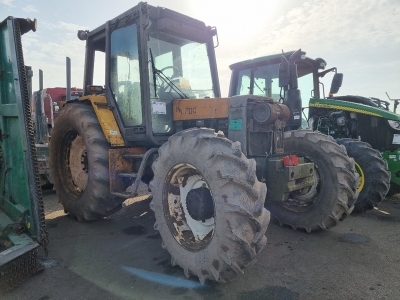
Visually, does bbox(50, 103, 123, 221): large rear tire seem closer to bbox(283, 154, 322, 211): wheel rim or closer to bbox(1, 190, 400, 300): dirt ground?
bbox(1, 190, 400, 300): dirt ground

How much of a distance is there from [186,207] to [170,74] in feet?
6.15

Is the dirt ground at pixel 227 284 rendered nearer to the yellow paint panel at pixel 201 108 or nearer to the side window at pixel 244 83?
the yellow paint panel at pixel 201 108

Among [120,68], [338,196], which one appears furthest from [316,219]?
[120,68]

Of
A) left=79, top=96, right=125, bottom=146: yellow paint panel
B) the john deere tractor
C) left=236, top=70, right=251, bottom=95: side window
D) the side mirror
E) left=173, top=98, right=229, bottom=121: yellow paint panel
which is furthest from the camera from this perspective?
left=236, top=70, right=251, bottom=95: side window

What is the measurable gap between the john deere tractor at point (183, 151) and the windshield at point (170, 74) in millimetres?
15

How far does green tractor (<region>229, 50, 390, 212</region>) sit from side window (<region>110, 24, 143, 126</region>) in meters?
2.20

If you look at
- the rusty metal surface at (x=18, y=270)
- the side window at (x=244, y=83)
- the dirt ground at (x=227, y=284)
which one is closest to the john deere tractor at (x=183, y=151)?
the dirt ground at (x=227, y=284)

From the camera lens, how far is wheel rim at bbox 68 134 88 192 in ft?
15.2

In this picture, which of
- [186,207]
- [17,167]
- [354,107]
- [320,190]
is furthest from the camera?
[354,107]

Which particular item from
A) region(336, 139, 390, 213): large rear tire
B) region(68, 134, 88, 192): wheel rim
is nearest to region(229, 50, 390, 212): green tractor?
region(336, 139, 390, 213): large rear tire

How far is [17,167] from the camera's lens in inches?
133

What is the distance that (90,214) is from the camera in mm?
4207

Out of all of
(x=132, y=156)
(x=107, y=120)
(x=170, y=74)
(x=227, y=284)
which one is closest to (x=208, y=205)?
(x=227, y=284)

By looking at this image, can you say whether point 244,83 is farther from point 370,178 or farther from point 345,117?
point 370,178
